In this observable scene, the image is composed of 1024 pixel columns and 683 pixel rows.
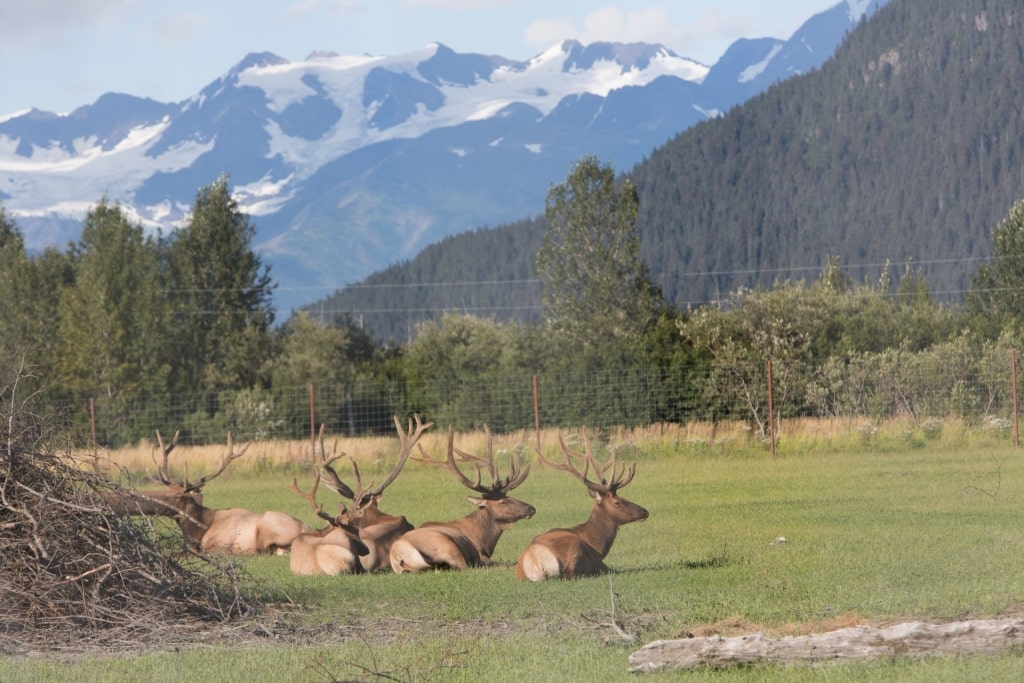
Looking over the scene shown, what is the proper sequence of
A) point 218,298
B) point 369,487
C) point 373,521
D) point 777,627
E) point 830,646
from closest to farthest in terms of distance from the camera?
point 830,646 → point 777,627 → point 373,521 → point 369,487 → point 218,298

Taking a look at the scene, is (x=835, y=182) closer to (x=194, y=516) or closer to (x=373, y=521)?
(x=194, y=516)

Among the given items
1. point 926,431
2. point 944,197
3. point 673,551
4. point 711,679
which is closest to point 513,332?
point 926,431

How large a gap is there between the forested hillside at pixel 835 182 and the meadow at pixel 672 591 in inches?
4153

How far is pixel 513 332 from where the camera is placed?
2010 inches

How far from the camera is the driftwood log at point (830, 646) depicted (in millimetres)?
8078

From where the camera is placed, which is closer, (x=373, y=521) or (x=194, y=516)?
(x=373, y=521)

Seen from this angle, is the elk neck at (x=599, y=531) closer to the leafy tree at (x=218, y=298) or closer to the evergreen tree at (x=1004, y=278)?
the evergreen tree at (x=1004, y=278)

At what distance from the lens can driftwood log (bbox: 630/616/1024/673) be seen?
808 centimetres

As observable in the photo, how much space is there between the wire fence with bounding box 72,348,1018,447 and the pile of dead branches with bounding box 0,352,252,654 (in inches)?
548

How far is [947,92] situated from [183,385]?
118 metres

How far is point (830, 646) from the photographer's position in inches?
319

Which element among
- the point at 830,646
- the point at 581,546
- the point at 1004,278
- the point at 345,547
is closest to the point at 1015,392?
the point at 581,546

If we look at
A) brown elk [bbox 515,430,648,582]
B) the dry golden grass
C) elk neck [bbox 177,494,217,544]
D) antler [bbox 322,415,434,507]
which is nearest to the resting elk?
antler [bbox 322,415,434,507]

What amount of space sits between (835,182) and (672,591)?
148340mm
